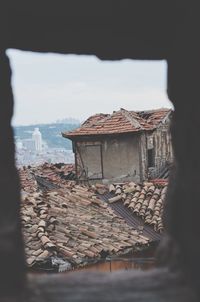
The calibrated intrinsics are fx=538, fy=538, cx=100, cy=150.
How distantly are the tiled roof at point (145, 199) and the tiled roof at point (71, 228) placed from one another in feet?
1.75

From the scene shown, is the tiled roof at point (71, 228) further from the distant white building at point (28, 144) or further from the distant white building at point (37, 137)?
the distant white building at point (28, 144)

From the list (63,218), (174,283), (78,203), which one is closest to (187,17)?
(174,283)

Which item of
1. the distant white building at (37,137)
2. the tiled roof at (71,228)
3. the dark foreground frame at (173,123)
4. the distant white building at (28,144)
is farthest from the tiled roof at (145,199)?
the distant white building at (28,144)

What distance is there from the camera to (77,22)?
236cm

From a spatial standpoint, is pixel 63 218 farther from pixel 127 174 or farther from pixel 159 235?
pixel 127 174

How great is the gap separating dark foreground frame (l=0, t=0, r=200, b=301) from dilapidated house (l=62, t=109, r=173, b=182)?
14898 mm

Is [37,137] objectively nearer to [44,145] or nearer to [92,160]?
[44,145]

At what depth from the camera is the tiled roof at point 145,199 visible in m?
12.4

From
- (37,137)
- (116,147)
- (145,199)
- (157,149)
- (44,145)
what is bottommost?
(44,145)

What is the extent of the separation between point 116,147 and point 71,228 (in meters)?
7.32

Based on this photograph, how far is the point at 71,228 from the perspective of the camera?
1086cm

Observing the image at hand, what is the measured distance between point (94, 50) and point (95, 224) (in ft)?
30.9

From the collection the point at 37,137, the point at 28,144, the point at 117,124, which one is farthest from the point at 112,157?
the point at 28,144

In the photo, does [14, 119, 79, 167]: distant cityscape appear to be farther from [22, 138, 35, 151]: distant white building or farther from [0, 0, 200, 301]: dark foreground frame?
[0, 0, 200, 301]: dark foreground frame
